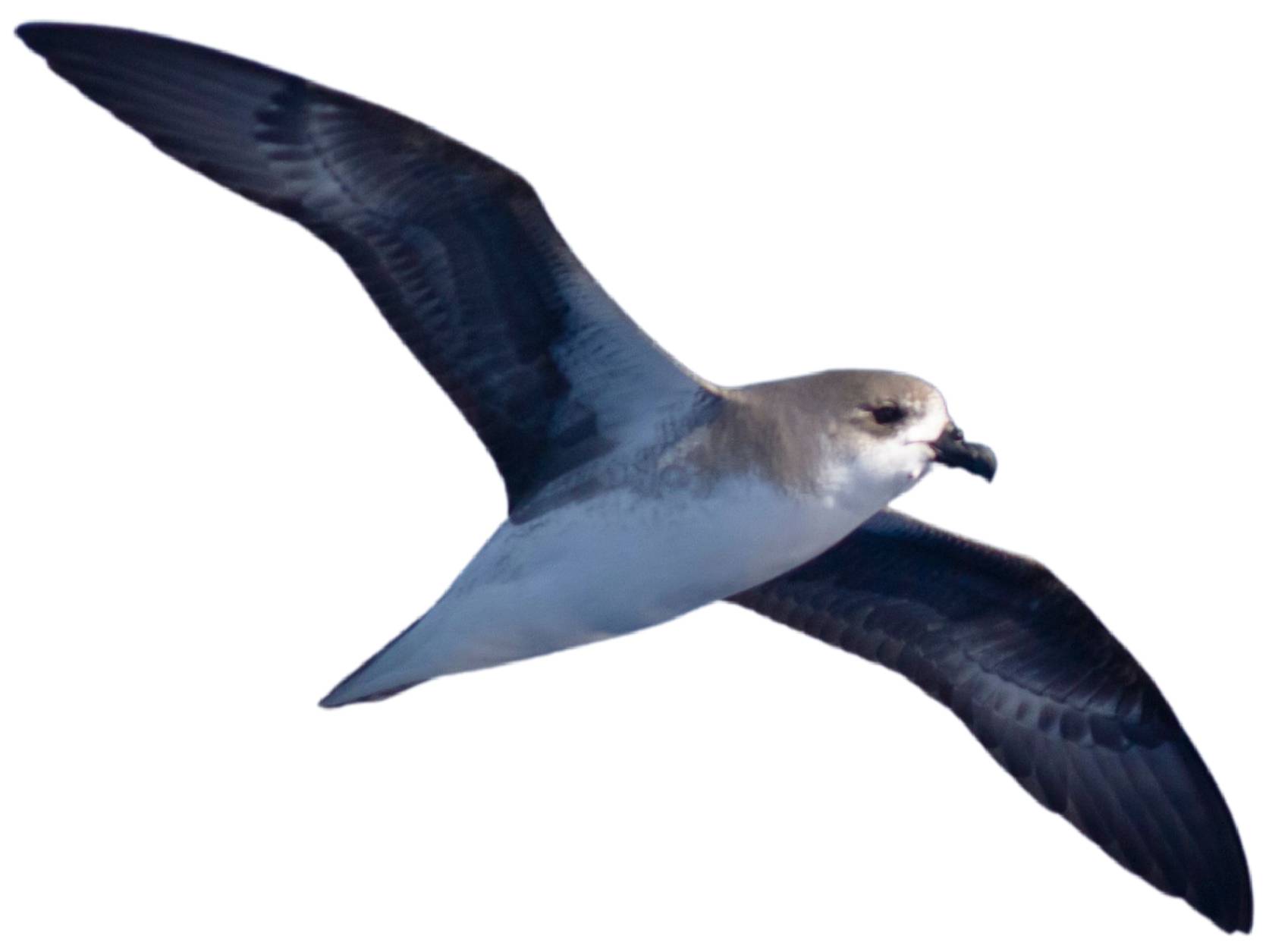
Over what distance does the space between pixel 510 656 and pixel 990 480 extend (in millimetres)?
2055

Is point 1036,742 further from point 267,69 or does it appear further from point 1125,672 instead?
point 267,69

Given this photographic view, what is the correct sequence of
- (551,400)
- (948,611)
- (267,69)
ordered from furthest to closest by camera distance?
1. (948,611)
2. (551,400)
3. (267,69)

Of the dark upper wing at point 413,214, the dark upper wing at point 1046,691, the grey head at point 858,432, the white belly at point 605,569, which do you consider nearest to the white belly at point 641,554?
the white belly at point 605,569

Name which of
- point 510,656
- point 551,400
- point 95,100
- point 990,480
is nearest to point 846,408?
point 990,480

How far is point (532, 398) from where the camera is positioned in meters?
8.68

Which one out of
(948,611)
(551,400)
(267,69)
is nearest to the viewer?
(267,69)

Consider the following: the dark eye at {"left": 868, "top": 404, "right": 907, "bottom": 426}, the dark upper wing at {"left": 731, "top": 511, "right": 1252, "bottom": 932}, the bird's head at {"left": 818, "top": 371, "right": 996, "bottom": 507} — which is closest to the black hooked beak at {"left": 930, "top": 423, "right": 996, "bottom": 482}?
the bird's head at {"left": 818, "top": 371, "right": 996, "bottom": 507}

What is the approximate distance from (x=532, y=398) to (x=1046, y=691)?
2.97 meters

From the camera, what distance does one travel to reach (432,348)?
8609mm

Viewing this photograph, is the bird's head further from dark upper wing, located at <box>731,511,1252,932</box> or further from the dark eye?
dark upper wing, located at <box>731,511,1252,932</box>

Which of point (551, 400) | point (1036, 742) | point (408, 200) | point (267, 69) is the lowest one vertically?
point (1036, 742)

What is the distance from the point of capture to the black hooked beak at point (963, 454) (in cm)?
849

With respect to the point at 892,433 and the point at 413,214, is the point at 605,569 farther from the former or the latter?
the point at 413,214

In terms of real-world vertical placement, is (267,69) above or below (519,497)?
above
